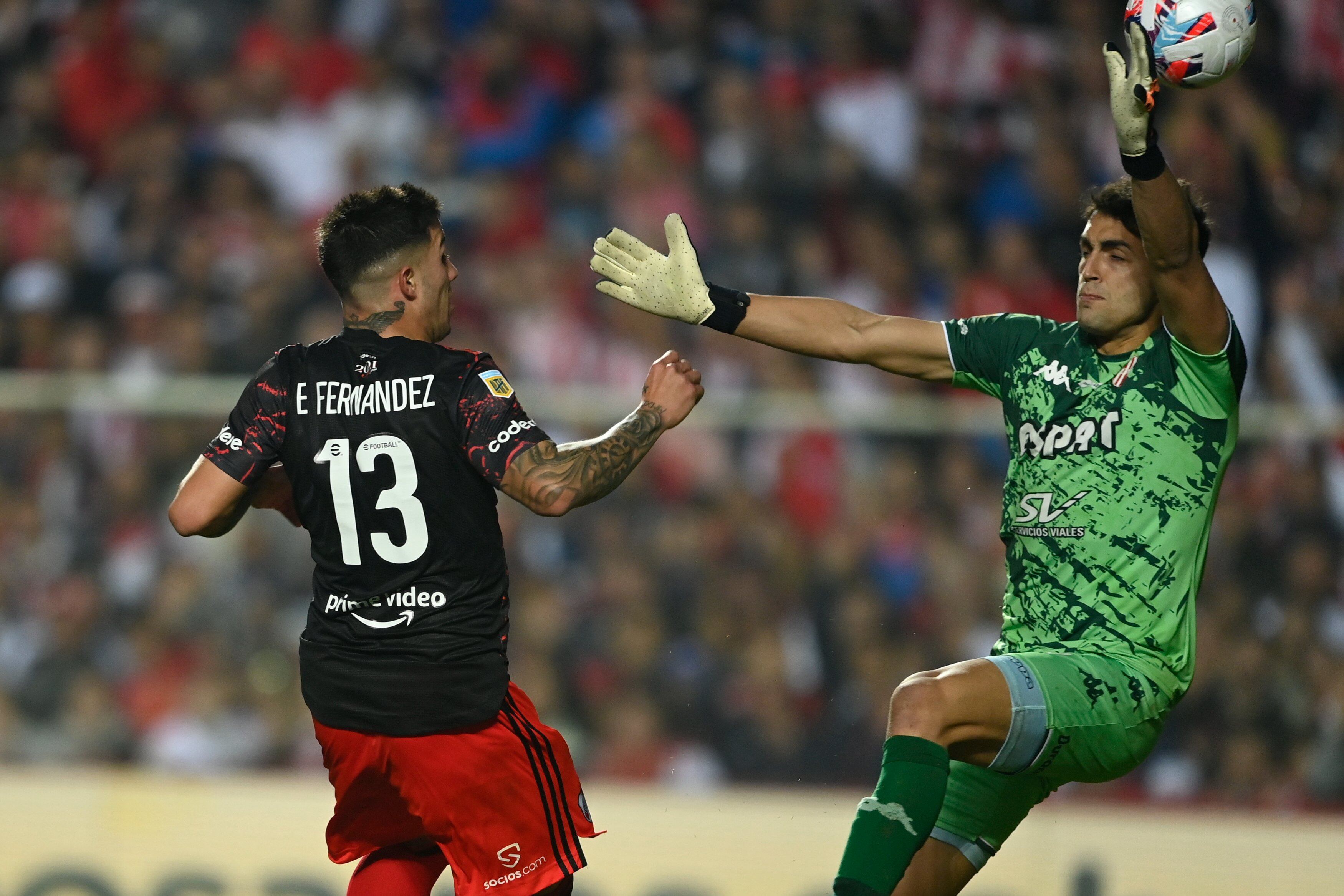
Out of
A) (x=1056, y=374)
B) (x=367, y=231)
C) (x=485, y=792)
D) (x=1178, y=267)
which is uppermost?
(x=367, y=231)

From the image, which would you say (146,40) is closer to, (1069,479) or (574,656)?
(574,656)

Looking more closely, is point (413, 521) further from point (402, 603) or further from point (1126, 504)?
point (1126, 504)

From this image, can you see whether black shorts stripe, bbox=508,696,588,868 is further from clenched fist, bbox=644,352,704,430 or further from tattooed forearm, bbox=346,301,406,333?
tattooed forearm, bbox=346,301,406,333

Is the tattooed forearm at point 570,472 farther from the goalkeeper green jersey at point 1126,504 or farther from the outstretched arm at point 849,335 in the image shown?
the goalkeeper green jersey at point 1126,504

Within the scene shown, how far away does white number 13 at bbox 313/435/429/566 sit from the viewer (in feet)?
11.4

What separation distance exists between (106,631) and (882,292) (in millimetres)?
4320

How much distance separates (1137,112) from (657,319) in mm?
4854

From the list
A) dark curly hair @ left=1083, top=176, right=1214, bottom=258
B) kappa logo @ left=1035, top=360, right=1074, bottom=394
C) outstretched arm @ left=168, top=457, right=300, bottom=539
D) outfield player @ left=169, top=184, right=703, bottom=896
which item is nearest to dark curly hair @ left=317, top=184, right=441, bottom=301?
outfield player @ left=169, top=184, right=703, bottom=896

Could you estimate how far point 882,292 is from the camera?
8.20 metres

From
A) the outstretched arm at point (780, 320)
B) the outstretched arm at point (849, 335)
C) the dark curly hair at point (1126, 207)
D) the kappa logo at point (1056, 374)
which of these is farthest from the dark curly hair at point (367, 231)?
the dark curly hair at point (1126, 207)

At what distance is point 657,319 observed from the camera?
26.8 feet

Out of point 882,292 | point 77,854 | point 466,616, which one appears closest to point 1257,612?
point 882,292

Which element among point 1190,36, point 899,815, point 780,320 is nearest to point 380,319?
point 780,320

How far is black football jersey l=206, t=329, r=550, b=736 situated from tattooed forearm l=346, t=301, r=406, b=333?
2 centimetres
